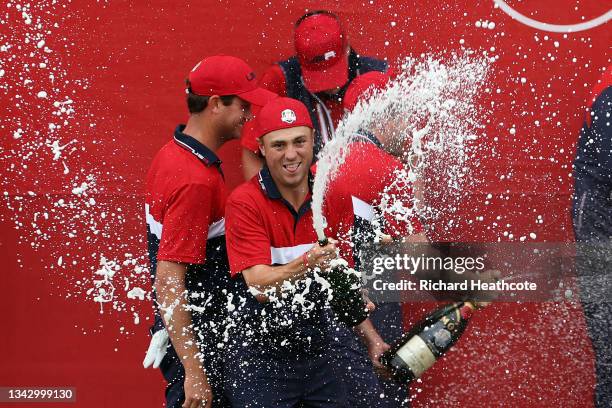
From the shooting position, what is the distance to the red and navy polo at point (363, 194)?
12.0 ft

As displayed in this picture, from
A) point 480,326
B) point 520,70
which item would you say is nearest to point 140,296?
point 480,326

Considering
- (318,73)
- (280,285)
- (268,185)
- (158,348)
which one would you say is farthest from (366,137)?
(158,348)

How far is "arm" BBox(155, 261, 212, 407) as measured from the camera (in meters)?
3.43

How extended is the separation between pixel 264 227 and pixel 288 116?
400 mm

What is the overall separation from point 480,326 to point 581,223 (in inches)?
24.9

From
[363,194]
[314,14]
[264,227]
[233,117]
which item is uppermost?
[314,14]

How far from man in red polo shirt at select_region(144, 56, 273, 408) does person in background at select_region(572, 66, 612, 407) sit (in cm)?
137

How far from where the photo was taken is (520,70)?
14.1 feet

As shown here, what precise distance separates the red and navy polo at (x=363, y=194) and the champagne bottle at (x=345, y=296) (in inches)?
5.5

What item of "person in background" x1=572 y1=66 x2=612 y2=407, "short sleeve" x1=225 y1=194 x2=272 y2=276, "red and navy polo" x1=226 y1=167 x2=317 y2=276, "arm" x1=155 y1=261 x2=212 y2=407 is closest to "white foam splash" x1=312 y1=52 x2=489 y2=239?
"person in background" x1=572 y1=66 x2=612 y2=407

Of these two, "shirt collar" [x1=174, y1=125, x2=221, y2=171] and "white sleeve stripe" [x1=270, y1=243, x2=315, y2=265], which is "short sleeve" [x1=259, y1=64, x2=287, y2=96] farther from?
"white sleeve stripe" [x1=270, y1=243, x2=315, y2=265]

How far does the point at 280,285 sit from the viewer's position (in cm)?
340

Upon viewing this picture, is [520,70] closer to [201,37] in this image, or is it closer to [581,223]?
[581,223]

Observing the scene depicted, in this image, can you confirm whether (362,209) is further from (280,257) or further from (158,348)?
(158,348)
